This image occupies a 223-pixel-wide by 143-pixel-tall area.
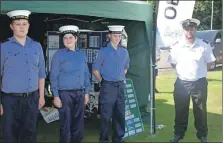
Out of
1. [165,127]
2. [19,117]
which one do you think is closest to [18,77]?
[19,117]

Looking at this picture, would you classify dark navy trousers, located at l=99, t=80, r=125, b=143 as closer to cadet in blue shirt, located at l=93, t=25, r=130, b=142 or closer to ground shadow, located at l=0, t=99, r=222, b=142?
cadet in blue shirt, located at l=93, t=25, r=130, b=142

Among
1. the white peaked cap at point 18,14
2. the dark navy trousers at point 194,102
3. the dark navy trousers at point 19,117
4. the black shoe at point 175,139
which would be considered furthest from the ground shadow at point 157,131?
the white peaked cap at point 18,14

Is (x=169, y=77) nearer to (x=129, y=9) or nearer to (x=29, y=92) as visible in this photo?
(x=129, y=9)

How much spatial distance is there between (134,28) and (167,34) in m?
1.29

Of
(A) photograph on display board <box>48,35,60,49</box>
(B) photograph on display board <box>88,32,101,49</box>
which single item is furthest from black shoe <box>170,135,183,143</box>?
(A) photograph on display board <box>48,35,60,49</box>

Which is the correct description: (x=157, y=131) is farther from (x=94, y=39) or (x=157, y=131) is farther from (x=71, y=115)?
(x=71, y=115)

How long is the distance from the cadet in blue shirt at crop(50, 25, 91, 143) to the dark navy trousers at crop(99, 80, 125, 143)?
0.41m

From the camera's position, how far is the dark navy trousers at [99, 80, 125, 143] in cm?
525

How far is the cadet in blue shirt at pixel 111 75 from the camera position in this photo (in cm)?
525

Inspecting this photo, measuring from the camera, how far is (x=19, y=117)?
4191mm

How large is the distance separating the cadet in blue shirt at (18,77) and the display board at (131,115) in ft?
6.52

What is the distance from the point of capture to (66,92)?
4.80 meters

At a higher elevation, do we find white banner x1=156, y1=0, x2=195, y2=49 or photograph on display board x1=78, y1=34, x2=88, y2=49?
white banner x1=156, y1=0, x2=195, y2=49

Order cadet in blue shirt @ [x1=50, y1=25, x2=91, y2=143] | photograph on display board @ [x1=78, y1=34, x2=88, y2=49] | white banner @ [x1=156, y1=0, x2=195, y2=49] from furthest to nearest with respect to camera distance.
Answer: white banner @ [x1=156, y1=0, x2=195, y2=49] < photograph on display board @ [x1=78, y1=34, x2=88, y2=49] < cadet in blue shirt @ [x1=50, y1=25, x2=91, y2=143]
